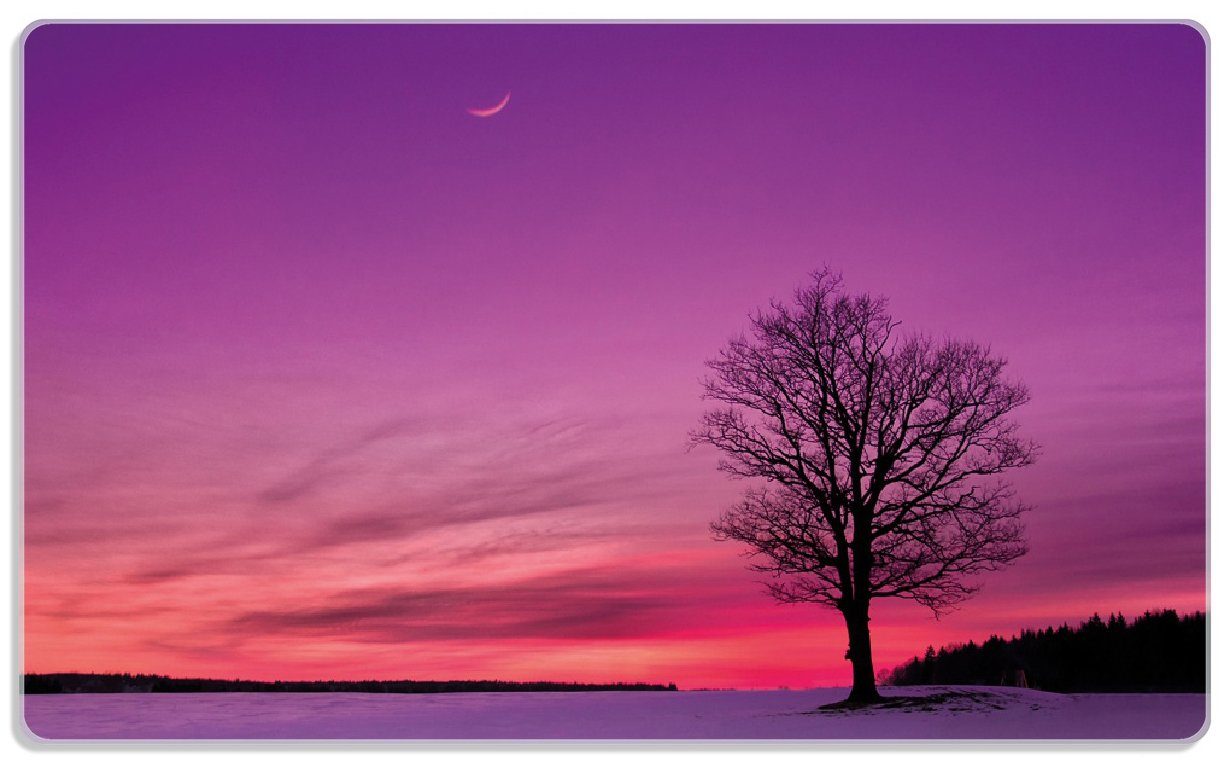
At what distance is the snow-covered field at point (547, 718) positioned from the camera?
517 inches

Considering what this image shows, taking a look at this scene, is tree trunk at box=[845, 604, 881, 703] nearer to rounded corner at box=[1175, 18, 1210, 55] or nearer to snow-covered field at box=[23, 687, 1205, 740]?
snow-covered field at box=[23, 687, 1205, 740]

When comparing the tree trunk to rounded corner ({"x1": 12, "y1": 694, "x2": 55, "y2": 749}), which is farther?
the tree trunk

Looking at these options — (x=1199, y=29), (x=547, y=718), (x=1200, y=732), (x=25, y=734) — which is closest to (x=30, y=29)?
(x=25, y=734)

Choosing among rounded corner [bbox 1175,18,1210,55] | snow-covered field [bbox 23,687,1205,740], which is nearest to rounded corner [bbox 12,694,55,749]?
snow-covered field [bbox 23,687,1205,740]

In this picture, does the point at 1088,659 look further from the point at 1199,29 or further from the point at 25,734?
the point at 25,734

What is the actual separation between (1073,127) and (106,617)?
11.4 m

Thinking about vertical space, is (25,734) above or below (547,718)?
below

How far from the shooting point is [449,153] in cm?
1410

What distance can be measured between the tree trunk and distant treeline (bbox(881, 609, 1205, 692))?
9.0 inches

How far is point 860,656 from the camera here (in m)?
15.0

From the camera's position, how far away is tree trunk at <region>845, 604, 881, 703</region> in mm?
14656

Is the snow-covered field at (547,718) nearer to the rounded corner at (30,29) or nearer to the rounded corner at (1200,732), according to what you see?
the rounded corner at (1200,732)

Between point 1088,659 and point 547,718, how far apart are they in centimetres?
590

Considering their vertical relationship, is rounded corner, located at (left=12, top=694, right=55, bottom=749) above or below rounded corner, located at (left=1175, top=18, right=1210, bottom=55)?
below
